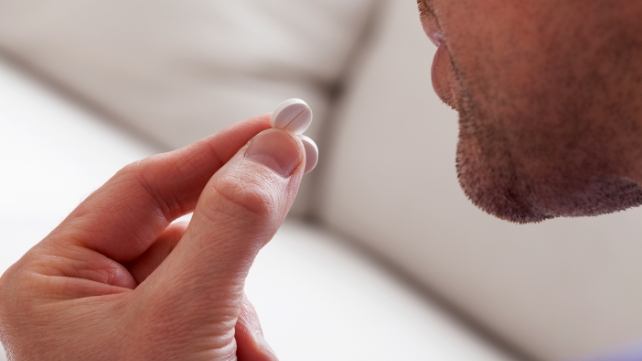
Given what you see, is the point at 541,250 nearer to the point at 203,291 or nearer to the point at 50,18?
the point at 203,291

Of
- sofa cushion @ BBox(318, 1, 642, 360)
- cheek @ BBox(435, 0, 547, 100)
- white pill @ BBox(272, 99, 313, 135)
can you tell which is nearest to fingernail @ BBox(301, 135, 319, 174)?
white pill @ BBox(272, 99, 313, 135)

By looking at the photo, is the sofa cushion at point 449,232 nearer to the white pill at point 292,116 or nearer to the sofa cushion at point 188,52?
the sofa cushion at point 188,52

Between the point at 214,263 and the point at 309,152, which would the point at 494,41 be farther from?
the point at 214,263

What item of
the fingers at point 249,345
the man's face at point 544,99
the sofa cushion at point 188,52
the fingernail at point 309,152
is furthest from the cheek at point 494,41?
the sofa cushion at point 188,52

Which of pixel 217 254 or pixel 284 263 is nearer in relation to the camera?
pixel 217 254

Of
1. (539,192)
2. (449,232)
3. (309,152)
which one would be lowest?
(449,232)

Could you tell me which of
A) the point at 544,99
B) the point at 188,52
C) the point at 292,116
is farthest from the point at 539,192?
the point at 188,52
